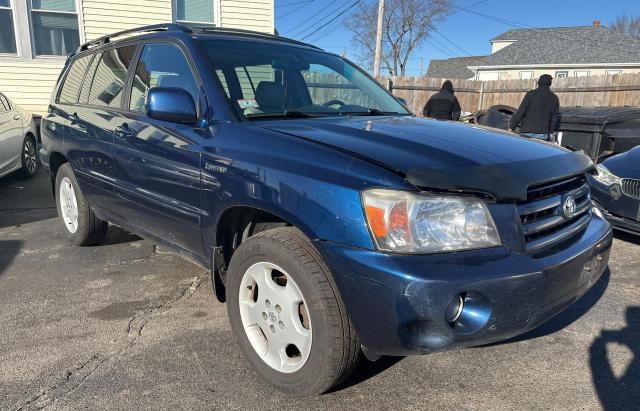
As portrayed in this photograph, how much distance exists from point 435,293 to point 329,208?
55 centimetres

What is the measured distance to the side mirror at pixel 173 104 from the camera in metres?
2.66

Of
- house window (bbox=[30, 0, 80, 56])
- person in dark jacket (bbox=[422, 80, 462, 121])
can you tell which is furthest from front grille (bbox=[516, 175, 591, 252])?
house window (bbox=[30, 0, 80, 56])

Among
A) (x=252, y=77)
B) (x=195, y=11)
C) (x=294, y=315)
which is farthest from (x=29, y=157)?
(x=294, y=315)

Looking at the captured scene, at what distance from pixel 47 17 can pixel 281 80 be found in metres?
9.14

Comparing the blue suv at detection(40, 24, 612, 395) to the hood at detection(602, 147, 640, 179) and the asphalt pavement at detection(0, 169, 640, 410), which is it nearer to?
the asphalt pavement at detection(0, 169, 640, 410)

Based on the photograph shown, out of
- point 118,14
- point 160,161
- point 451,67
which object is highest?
point 451,67

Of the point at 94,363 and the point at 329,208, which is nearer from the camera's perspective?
the point at 329,208

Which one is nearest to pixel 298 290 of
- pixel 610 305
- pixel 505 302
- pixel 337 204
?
pixel 337 204

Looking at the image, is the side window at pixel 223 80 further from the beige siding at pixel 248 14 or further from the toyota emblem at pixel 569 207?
the beige siding at pixel 248 14

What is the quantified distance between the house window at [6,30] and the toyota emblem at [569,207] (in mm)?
11128

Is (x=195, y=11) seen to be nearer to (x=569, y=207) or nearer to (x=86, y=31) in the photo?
(x=86, y=31)

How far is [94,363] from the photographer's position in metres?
2.63

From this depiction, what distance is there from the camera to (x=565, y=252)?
220 cm

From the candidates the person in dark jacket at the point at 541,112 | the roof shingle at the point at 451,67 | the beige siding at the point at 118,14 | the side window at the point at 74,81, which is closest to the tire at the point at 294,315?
the side window at the point at 74,81
